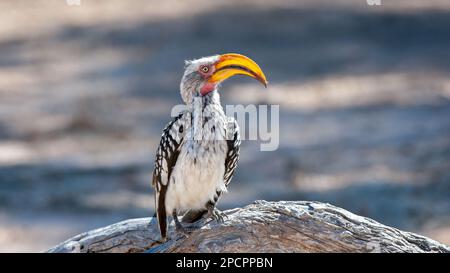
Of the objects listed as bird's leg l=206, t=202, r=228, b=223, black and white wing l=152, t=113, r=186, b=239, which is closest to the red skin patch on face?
black and white wing l=152, t=113, r=186, b=239

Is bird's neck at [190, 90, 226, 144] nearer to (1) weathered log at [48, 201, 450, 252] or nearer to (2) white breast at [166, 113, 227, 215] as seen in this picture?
(2) white breast at [166, 113, 227, 215]

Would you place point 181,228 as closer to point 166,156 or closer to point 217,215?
point 217,215

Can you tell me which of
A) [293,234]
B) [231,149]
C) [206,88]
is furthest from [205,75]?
[293,234]

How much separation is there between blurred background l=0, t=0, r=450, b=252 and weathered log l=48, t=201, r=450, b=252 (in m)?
5.55

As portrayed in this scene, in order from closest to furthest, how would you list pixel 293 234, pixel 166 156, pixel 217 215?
1. pixel 293 234
2. pixel 217 215
3. pixel 166 156

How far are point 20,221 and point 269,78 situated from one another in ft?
17.0

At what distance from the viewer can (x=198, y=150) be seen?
731 cm

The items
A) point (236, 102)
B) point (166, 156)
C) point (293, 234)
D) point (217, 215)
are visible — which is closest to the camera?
point (293, 234)

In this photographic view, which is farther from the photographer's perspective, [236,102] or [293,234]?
[236,102]

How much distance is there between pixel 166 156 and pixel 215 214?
58cm

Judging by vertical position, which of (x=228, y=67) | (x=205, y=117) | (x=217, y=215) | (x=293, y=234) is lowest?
(x=293, y=234)

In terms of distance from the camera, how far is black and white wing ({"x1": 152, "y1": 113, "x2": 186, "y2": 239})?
7.45 m

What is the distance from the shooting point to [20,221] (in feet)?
43.2
